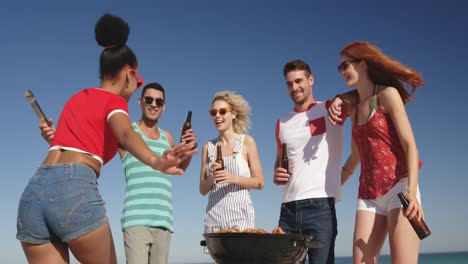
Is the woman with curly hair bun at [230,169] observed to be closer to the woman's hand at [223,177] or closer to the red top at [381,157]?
the woman's hand at [223,177]

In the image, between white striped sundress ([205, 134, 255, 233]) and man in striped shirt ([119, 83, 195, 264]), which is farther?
white striped sundress ([205, 134, 255, 233])

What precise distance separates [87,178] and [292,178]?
91.2 inches

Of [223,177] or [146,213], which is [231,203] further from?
[146,213]

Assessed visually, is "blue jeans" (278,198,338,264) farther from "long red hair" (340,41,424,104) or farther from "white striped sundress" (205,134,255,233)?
"long red hair" (340,41,424,104)

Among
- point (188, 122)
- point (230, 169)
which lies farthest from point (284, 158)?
point (188, 122)

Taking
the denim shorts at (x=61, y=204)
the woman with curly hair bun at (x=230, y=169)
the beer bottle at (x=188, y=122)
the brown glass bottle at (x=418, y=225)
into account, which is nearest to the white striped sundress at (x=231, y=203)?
the woman with curly hair bun at (x=230, y=169)

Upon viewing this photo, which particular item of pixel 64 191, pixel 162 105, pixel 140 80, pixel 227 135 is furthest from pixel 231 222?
pixel 64 191

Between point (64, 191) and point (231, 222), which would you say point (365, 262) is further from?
point (64, 191)

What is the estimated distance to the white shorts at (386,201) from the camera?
4066 mm

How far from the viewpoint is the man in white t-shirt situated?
15.1 feet

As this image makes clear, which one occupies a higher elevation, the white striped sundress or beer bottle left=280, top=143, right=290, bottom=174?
beer bottle left=280, top=143, right=290, bottom=174

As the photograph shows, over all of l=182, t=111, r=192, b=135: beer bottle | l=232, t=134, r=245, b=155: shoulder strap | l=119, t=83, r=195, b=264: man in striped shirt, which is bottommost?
l=119, t=83, r=195, b=264: man in striped shirt

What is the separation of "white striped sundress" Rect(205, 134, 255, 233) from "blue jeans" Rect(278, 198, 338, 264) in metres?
0.93

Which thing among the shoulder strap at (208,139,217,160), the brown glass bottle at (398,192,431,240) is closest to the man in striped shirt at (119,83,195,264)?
the shoulder strap at (208,139,217,160)
